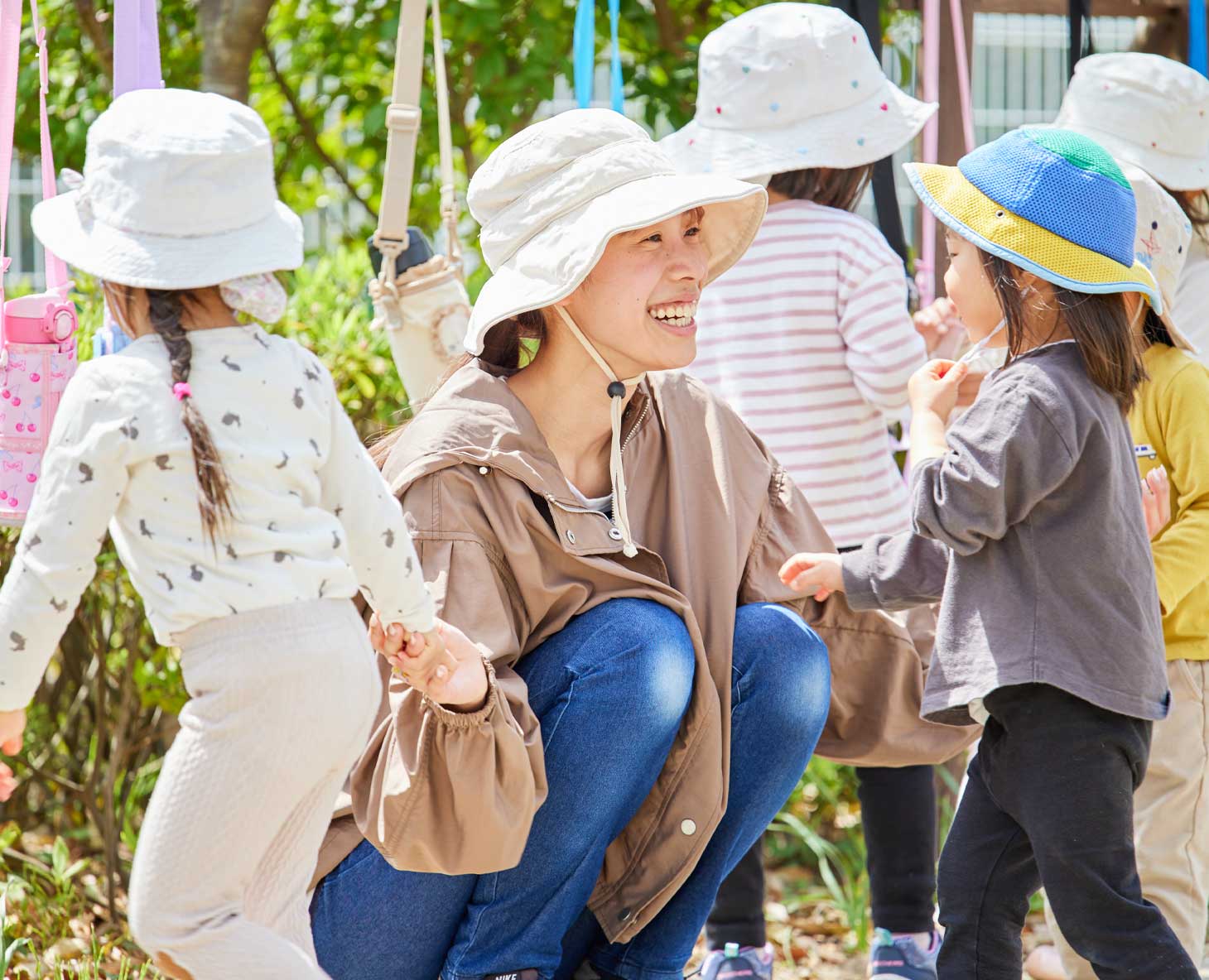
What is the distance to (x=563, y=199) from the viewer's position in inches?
92.0

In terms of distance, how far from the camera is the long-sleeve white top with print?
1.66 metres

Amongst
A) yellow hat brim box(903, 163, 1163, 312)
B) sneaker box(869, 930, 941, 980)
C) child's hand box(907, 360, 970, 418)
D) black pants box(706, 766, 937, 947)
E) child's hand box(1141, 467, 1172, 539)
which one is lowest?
sneaker box(869, 930, 941, 980)

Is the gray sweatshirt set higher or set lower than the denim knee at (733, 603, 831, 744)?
higher

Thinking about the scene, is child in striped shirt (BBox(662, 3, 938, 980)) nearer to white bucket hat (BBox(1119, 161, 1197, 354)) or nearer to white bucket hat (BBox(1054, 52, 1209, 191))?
white bucket hat (BBox(1054, 52, 1209, 191))

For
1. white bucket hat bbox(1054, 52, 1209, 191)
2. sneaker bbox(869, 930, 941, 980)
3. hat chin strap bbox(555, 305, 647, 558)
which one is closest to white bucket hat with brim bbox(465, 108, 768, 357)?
hat chin strap bbox(555, 305, 647, 558)

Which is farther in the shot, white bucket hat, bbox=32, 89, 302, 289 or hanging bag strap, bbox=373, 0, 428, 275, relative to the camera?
hanging bag strap, bbox=373, 0, 428, 275

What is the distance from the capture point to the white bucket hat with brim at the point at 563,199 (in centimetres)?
229

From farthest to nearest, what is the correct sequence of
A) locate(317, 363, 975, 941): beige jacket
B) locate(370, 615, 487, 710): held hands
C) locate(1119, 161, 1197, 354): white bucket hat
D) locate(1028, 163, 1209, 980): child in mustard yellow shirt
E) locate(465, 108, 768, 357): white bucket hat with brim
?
1. locate(1119, 161, 1197, 354): white bucket hat
2. locate(1028, 163, 1209, 980): child in mustard yellow shirt
3. locate(465, 108, 768, 357): white bucket hat with brim
4. locate(317, 363, 975, 941): beige jacket
5. locate(370, 615, 487, 710): held hands

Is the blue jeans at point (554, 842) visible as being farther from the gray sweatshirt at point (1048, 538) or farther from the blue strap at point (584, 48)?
the blue strap at point (584, 48)

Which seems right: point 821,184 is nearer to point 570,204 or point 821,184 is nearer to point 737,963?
point 570,204

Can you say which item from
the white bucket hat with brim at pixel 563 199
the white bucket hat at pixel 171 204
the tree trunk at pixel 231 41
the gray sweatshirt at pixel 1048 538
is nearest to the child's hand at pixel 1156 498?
the gray sweatshirt at pixel 1048 538

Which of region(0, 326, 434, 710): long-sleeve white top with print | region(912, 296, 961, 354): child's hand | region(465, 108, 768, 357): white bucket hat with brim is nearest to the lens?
region(0, 326, 434, 710): long-sleeve white top with print

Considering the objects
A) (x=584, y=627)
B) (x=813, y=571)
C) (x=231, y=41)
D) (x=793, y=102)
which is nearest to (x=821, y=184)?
(x=793, y=102)

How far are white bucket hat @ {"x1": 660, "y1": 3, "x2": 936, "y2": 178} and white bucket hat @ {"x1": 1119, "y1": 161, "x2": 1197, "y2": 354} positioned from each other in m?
0.54
